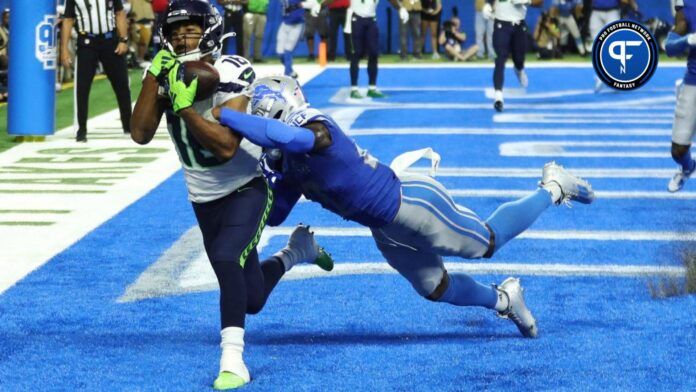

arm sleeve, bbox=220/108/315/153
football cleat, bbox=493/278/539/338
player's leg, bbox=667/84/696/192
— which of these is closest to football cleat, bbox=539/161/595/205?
football cleat, bbox=493/278/539/338

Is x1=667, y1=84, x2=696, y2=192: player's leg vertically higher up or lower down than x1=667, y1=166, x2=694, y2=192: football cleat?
higher up

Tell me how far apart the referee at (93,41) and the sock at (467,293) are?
807 centimetres

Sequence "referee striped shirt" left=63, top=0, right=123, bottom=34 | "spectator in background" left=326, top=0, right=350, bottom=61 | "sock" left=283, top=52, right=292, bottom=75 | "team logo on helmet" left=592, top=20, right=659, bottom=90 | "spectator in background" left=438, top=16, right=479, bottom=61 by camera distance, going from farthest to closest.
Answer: "spectator in background" left=438, top=16, right=479, bottom=61
"spectator in background" left=326, top=0, right=350, bottom=61
"sock" left=283, top=52, right=292, bottom=75
"referee striped shirt" left=63, top=0, right=123, bottom=34
"team logo on helmet" left=592, top=20, right=659, bottom=90

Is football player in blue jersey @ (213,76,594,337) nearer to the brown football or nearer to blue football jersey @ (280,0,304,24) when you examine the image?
the brown football

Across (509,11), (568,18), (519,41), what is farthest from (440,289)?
(568,18)

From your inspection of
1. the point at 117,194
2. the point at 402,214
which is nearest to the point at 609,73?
the point at 117,194

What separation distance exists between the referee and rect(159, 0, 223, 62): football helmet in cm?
801

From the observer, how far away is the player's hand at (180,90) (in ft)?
16.1

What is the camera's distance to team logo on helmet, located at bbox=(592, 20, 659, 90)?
392 inches

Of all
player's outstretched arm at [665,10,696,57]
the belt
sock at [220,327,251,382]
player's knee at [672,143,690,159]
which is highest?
player's outstretched arm at [665,10,696,57]

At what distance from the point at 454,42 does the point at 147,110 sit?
23.2 meters

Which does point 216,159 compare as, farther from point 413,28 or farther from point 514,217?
point 413,28

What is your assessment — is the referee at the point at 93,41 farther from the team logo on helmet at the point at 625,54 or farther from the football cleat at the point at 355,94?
the football cleat at the point at 355,94

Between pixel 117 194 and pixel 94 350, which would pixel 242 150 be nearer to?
pixel 94 350
